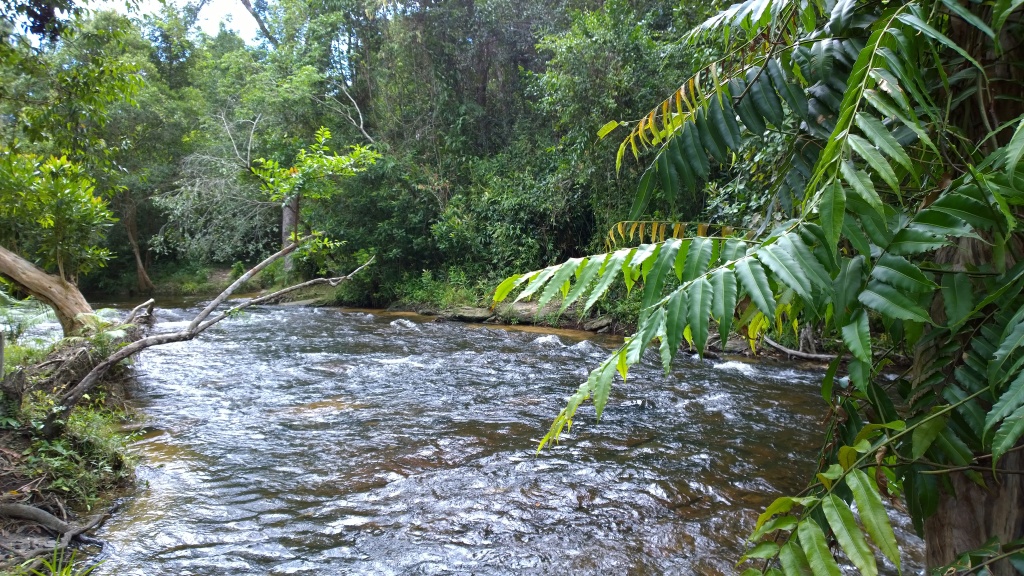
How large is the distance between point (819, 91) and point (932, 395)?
33.9 inches

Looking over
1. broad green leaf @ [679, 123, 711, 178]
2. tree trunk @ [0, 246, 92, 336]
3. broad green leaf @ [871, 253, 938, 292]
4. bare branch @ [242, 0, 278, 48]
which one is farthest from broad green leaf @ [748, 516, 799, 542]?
bare branch @ [242, 0, 278, 48]

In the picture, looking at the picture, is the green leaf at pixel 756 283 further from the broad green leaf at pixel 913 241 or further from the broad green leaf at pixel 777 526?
the broad green leaf at pixel 777 526

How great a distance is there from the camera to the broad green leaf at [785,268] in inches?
36.9

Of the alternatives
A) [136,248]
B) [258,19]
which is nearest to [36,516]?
[136,248]

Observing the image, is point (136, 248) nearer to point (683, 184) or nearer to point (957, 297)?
point (683, 184)

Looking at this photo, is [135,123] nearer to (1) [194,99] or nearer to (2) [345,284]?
(1) [194,99]

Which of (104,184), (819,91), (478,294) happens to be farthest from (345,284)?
(819,91)

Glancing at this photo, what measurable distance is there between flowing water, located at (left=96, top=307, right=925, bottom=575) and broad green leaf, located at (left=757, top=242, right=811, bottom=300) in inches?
116

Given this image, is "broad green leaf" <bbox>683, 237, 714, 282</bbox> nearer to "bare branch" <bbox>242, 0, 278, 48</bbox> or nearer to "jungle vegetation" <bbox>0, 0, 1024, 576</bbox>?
"jungle vegetation" <bbox>0, 0, 1024, 576</bbox>

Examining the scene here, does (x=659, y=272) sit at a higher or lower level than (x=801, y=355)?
higher

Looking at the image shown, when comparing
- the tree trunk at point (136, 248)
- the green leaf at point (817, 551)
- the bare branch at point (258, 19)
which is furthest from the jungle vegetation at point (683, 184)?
the bare branch at point (258, 19)

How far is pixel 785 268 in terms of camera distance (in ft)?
3.23

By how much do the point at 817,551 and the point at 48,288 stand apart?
8.29m

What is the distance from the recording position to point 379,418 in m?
6.37
